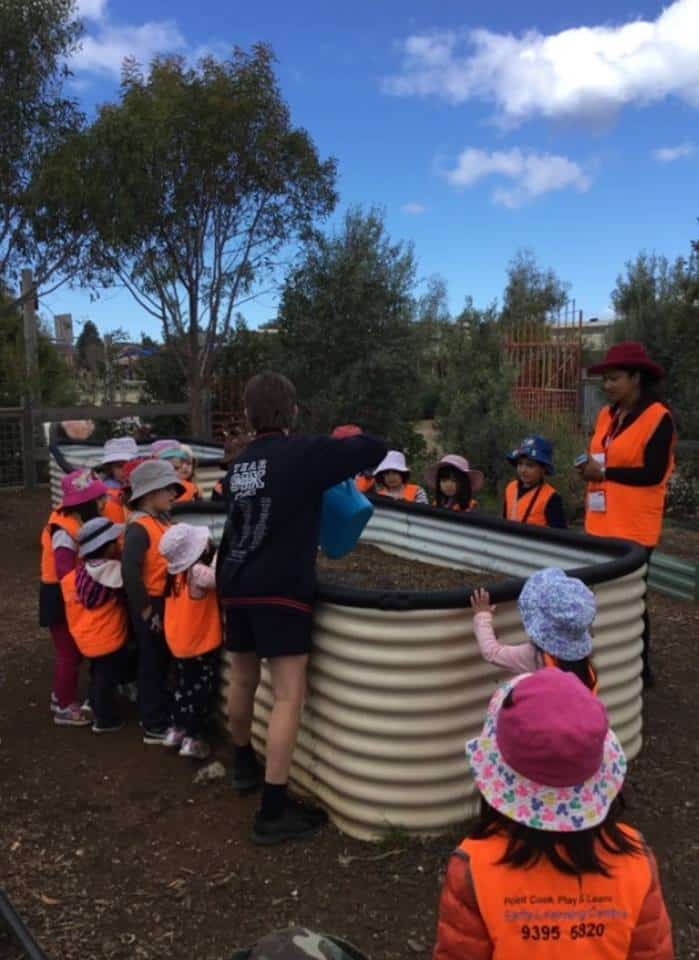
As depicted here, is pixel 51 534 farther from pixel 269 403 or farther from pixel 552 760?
pixel 552 760

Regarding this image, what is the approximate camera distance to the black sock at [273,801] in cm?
286

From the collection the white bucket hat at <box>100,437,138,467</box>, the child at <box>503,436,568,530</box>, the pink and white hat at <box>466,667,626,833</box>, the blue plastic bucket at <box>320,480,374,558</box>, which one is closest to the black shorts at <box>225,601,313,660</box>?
the blue plastic bucket at <box>320,480,374,558</box>

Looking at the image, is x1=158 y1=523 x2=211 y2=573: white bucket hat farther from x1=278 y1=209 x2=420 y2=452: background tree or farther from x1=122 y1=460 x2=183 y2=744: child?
x1=278 y1=209 x2=420 y2=452: background tree

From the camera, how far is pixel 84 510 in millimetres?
4008

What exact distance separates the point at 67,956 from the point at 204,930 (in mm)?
386

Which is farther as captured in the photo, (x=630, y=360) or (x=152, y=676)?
(x=630, y=360)

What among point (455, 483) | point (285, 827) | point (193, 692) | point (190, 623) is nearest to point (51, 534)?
point (190, 623)

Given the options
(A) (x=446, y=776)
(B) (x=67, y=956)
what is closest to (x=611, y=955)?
(A) (x=446, y=776)

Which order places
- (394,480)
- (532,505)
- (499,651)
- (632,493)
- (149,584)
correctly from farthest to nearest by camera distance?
(394,480), (532,505), (632,493), (149,584), (499,651)

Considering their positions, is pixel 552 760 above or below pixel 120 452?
below

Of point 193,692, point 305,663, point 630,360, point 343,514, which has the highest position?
point 630,360

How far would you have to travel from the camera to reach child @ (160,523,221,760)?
3514 mm

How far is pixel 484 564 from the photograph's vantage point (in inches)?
163

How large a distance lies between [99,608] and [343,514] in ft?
4.92
